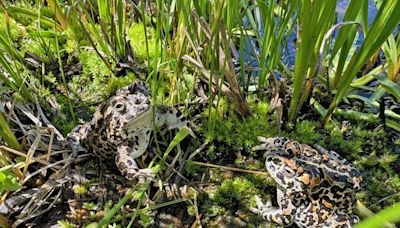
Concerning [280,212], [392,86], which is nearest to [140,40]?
[280,212]

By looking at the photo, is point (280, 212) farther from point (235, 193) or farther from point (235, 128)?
point (235, 128)

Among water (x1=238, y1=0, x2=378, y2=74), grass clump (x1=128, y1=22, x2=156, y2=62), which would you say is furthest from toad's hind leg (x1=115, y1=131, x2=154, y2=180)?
water (x1=238, y1=0, x2=378, y2=74)

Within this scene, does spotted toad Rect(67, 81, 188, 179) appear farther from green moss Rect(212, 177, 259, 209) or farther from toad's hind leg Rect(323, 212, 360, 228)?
toad's hind leg Rect(323, 212, 360, 228)

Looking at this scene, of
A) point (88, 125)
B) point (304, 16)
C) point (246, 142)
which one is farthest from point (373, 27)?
point (88, 125)

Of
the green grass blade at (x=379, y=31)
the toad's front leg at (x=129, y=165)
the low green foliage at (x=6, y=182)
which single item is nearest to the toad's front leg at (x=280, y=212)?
the toad's front leg at (x=129, y=165)

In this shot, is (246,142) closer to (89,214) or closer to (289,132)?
(289,132)
